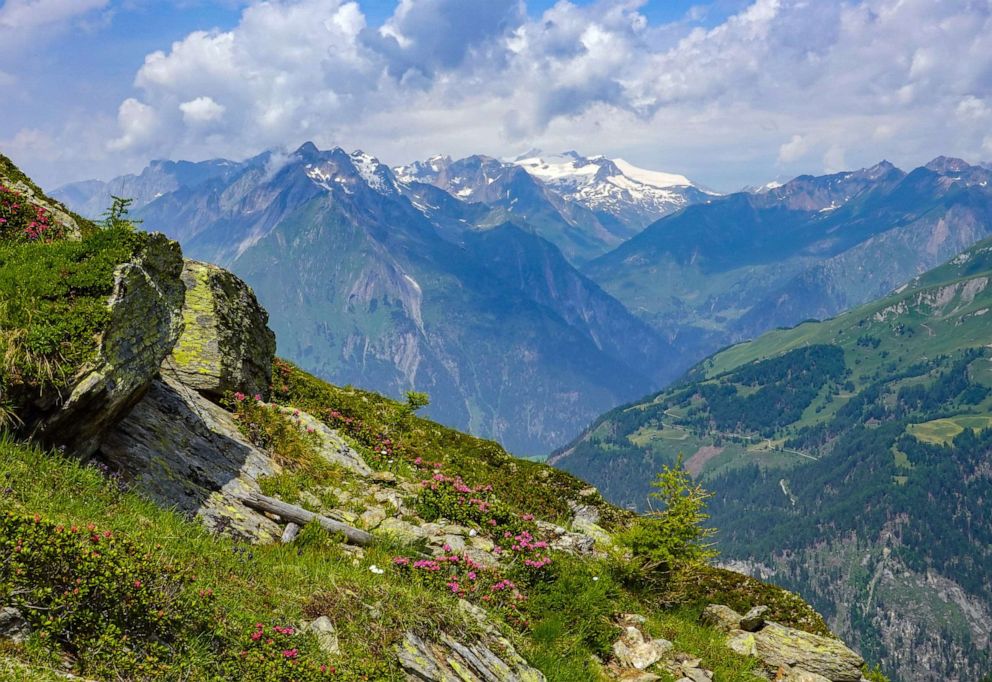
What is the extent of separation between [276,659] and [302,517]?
17.4 ft

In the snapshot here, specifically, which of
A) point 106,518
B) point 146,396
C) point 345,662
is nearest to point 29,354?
point 106,518

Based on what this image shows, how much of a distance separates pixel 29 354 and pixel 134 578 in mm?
4920

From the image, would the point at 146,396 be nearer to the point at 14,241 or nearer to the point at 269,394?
the point at 14,241

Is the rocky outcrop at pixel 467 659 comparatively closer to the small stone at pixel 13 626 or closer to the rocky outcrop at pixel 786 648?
the small stone at pixel 13 626

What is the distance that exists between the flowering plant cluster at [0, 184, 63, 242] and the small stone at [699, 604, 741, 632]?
19846mm

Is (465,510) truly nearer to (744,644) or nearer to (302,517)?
(302,517)

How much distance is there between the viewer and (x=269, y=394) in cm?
2195

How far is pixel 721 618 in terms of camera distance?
678 inches

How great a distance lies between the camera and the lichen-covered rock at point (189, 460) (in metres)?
12.2

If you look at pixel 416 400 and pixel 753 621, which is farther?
pixel 416 400

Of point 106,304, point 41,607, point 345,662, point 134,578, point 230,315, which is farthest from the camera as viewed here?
point 230,315

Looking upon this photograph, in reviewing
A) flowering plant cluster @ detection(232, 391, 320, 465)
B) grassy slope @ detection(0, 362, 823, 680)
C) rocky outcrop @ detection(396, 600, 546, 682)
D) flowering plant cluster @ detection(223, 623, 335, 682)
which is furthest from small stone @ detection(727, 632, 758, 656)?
flowering plant cluster @ detection(232, 391, 320, 465)

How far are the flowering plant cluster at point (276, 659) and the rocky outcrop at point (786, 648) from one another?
1082 cm

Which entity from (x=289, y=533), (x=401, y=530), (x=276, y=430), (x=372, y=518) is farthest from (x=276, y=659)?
(x=276, y=430)
